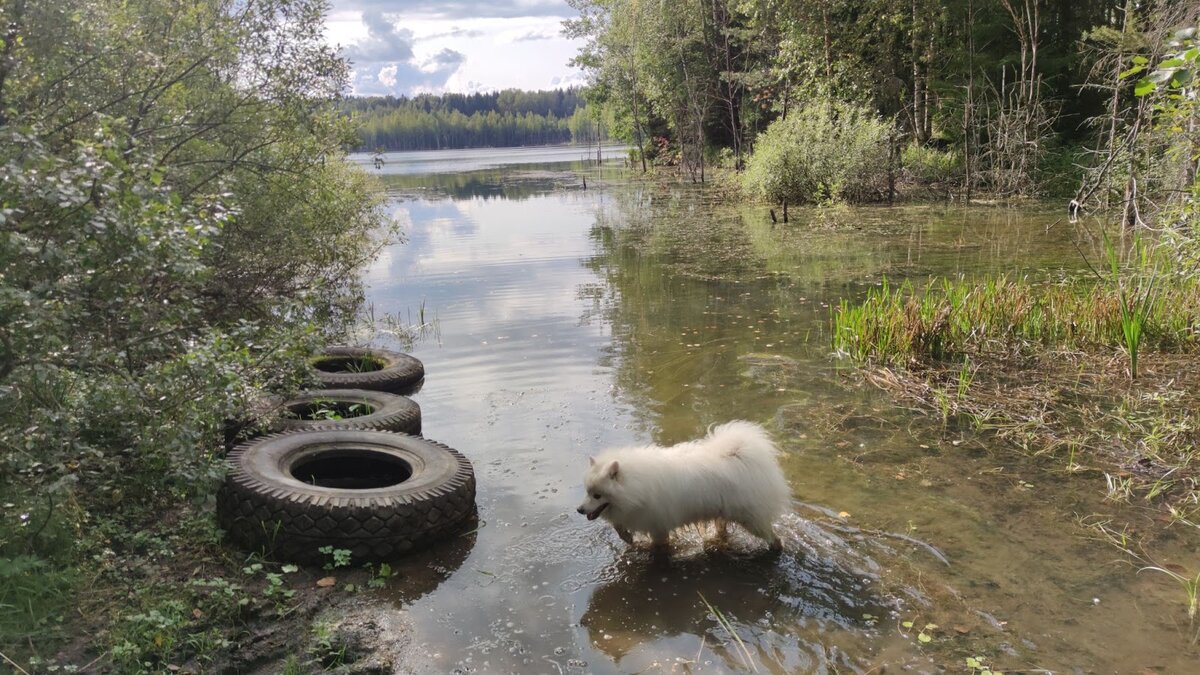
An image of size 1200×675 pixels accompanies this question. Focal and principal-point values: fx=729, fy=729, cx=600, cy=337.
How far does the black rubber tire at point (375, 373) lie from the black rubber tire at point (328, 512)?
9.60ft

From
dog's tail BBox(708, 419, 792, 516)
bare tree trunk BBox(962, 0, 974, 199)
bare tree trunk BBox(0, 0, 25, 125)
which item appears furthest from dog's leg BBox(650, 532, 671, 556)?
bare tree trunk BBox(962, 0, 974, 199)

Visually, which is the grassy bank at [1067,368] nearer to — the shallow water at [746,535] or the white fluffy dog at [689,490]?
the shallow water at [746,535]

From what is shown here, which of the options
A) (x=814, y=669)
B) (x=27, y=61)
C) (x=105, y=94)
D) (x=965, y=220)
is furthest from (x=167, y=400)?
(x=965, y=220)

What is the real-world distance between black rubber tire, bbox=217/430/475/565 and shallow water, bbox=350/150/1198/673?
0.87ft

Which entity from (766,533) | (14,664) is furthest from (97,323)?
(766,533)

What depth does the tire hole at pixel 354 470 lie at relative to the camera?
243 inches

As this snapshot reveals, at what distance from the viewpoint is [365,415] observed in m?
7.46

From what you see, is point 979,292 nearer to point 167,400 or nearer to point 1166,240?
point 1166,240

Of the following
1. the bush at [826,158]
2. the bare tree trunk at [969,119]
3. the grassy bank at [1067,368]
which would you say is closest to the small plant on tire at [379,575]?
the grassy bank at [1067,368]

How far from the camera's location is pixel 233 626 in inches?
168

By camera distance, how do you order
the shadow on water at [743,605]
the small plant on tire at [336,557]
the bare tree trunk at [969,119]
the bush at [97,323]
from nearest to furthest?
the bush at [97,323]
the shadow on water at [743,605]
the small plant on tire at [336,557]
the bare tree trunk at [969,119]

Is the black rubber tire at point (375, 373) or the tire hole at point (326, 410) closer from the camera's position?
the tire hole at point (326, 410)

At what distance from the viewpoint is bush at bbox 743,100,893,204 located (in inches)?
978

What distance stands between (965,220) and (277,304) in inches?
743
